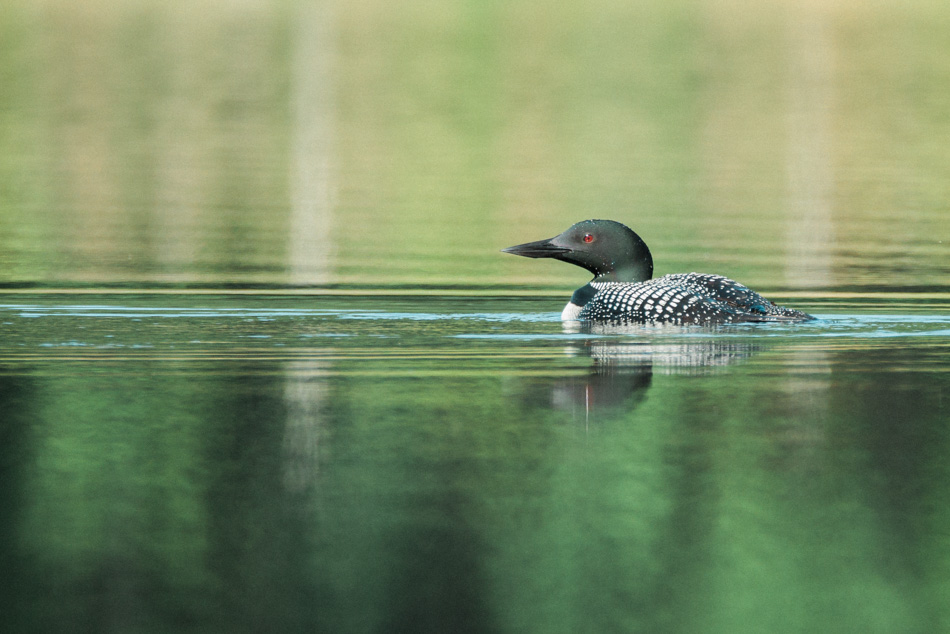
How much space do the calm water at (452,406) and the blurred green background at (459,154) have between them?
4.1 inches

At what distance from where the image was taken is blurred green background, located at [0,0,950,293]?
42.7 ft

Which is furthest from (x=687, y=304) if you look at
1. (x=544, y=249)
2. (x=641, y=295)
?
(x=544, y=249)

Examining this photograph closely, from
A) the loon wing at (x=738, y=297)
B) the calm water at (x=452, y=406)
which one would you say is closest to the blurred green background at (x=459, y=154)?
the calm water at (x=452, y=406)

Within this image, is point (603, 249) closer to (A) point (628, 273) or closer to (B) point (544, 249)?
(A) point (628, 273)

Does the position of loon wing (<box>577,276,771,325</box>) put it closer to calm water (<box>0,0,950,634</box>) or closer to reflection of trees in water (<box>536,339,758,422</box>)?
calm water (<box>0,0,950,634</box>)

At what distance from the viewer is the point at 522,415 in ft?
21.9

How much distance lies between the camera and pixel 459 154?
23703 millimetres

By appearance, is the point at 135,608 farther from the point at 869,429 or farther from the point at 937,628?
the point at 869,429

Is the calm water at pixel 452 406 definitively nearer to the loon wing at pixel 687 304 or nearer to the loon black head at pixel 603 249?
the loon wing at pixel 687 304

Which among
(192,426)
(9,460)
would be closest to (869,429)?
(192,426)

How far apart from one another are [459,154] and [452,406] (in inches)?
670

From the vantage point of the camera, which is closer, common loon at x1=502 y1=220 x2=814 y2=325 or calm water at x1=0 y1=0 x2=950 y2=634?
calm water at x1=0 y1=0 x2=950 y2=634

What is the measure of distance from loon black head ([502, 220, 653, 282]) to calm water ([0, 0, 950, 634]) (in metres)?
0.38

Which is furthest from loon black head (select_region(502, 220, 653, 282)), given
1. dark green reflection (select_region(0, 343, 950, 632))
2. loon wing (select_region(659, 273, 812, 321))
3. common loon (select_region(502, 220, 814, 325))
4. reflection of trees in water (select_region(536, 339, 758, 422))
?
dark green reflection (select_region(0, 343, 950, 632))
